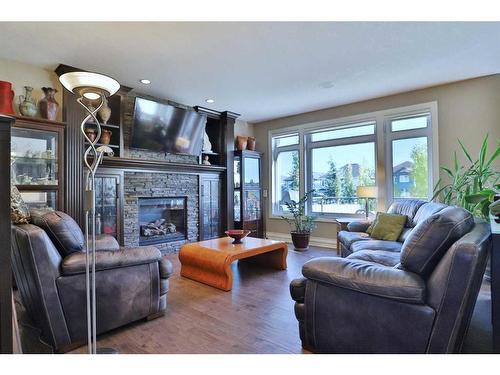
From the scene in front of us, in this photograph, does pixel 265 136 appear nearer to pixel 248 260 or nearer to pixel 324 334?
pixel 248 260

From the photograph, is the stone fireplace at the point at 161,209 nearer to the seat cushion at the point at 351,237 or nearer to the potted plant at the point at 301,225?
the potted plant at the point at 301,225

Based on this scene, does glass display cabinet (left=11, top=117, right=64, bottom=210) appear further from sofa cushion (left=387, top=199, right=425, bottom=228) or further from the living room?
sofa cushion (left=387, top=199, right=425, bottom=228)

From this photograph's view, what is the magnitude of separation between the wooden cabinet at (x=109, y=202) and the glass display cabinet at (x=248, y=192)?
7.42ft

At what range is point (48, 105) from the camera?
3.33 metres

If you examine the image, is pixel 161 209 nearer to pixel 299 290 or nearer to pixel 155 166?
pixel 155 166

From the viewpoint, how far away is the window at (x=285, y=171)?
19.2ft

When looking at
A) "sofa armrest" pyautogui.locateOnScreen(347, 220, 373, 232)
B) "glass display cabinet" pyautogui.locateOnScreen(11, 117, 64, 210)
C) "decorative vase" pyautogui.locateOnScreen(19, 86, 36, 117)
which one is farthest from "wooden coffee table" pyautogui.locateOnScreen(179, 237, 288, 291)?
"decorative vase" pyautogui.locateOnScreen(19, 86, 36, 117)

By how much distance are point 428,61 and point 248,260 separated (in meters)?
3.32

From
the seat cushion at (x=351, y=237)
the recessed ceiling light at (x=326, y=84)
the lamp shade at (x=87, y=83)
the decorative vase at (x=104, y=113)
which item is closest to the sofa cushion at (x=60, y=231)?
the lamp shade at (x=87, y=83)

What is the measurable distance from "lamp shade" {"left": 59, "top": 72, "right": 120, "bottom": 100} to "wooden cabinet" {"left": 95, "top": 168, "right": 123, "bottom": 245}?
8.14 feet

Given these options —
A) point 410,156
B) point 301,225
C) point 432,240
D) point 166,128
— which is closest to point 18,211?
point 432,240

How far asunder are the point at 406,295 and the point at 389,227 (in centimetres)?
213
